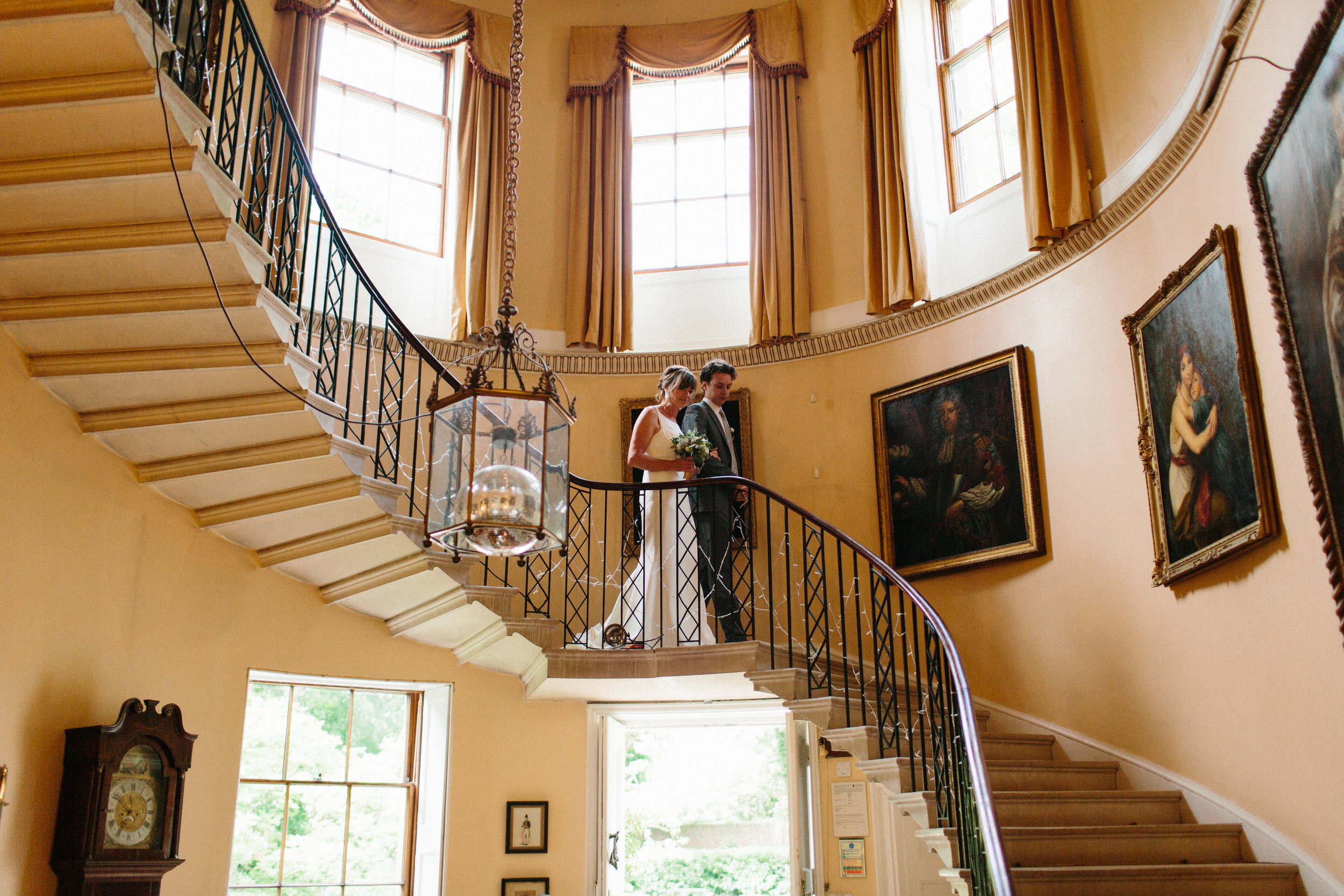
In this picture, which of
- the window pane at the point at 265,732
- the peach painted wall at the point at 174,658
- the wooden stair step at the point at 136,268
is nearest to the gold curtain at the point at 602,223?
the peach painted wall at the point at 174,658

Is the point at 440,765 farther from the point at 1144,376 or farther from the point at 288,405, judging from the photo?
the point at 1144,376

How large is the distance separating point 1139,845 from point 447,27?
7.08 m

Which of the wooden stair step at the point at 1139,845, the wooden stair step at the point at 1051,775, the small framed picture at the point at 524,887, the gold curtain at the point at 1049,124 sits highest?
the gold curtain at the point at 1049,124

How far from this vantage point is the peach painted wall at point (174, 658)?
4434mm

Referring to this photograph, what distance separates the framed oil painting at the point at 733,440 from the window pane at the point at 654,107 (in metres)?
2.33

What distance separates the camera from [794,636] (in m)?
7.34

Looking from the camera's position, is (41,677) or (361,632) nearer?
(41,677)

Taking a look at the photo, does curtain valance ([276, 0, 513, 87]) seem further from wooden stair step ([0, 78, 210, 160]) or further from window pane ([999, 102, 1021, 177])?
wooden stair step ([0, 78, 210, 160])

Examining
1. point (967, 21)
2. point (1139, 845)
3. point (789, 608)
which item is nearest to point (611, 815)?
point (789, 608)

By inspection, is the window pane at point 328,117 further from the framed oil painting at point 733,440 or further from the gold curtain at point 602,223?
the framed oil painting at point 733,440

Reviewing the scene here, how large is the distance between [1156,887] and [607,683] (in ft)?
10.5

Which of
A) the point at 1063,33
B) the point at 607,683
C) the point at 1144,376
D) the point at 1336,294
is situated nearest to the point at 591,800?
the point at 607,683

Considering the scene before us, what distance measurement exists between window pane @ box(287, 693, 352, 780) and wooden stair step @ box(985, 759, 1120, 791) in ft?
12.1

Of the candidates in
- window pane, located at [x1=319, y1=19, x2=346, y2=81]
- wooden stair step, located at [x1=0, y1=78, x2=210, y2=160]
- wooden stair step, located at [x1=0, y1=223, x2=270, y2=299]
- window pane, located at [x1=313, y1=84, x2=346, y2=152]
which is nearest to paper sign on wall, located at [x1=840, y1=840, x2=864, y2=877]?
wooden stair step, located at [x1=0, y1=223, x2=270, y2=299]
